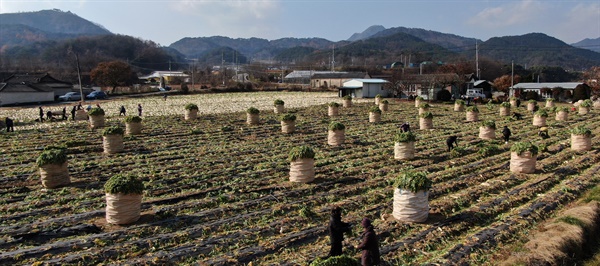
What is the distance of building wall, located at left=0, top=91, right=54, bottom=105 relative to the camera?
45.9m

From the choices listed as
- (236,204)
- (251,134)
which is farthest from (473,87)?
(236,204)

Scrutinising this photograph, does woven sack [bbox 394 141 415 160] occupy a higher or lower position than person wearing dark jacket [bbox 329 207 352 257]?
higher

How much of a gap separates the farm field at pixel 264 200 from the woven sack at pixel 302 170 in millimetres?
283

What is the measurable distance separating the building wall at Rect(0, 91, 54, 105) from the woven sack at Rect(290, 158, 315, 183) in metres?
46.5

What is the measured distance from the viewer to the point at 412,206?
31.4 ft

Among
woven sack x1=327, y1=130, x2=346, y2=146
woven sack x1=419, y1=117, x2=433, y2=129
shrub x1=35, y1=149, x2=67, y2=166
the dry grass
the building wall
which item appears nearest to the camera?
the dry grass

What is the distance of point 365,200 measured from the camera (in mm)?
11156

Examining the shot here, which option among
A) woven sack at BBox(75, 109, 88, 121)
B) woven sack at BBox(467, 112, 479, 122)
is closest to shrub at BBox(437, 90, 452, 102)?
woven sack at BBox(467, 112, 479, 122)

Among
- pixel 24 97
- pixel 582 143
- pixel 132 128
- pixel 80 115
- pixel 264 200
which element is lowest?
pixel 264 200

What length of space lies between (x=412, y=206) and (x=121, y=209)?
683 cm

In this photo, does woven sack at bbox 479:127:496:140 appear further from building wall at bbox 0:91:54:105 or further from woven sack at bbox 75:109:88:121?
building wall at bbox 0:91:54:105

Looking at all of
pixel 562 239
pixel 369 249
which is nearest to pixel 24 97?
pixel 369 249

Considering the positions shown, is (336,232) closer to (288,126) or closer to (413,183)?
(413,183)

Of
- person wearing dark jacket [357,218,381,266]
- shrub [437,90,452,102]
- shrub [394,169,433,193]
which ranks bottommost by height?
person wearing dark jacket [357,218,381,266]
